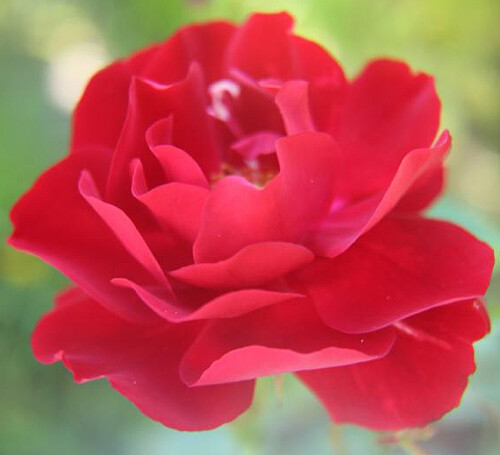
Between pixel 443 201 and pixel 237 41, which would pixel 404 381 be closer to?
pixel 237 41

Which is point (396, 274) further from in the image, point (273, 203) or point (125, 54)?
point (125, 54)

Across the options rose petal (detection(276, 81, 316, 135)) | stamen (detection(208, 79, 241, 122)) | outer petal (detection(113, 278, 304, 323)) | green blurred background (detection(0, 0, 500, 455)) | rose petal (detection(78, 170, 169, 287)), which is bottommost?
green blurred background (detection(0, 0, 500, 455))

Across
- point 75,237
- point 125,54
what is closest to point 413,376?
point 75,237

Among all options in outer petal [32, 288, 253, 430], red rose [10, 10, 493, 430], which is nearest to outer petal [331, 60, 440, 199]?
red rose [10, 10, 493, 430]

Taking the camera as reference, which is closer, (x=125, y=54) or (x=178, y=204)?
(x=178, y=204)

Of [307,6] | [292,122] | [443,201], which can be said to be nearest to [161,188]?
[292,122]

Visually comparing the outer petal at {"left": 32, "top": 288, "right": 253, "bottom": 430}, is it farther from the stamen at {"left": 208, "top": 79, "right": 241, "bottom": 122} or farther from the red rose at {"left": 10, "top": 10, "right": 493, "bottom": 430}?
the stamen at {"left": 208, "top": 79, "right": 241, "bottom": 122}

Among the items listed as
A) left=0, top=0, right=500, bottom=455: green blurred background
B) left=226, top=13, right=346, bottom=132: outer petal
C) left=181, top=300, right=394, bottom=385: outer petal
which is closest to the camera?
left=181, top=300, right=394, bottom=385: outer petal
